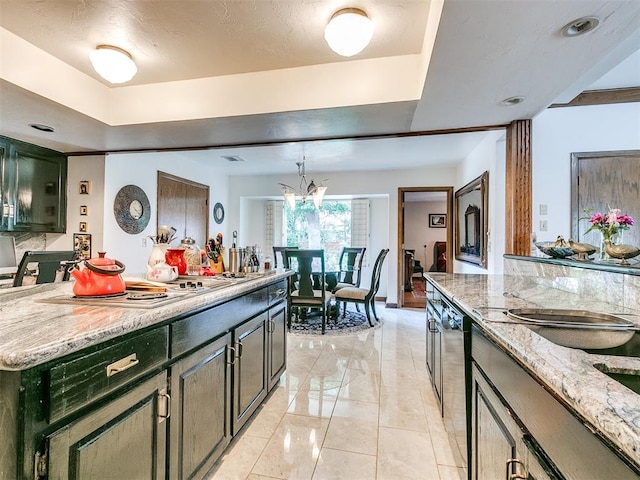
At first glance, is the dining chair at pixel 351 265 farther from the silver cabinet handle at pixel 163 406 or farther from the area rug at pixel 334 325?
the silver cabinet handle at pixel 163 406

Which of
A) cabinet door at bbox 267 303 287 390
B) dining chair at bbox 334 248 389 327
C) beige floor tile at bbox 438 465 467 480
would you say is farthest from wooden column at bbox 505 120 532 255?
cabinet door at bbox 267 303 287 390

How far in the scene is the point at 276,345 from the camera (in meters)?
2.38

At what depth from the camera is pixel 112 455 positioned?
95 centimetres

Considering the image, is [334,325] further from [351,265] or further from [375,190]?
[375,190]

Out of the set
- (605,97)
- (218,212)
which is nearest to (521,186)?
(605,97)

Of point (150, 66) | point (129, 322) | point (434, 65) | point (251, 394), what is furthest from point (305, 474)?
point (150, 66)

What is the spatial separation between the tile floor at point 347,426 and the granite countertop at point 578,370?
0.95 meters

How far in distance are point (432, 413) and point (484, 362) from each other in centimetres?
125

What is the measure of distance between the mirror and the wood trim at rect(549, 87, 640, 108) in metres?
0.96

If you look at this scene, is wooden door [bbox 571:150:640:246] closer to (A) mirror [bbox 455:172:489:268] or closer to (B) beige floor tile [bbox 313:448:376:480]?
(A) mirror [bbox 455:172:489:268]

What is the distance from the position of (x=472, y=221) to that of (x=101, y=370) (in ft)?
13.5

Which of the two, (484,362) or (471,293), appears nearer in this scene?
(484,362)

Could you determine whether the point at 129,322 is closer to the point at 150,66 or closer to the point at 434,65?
the point at 434,65

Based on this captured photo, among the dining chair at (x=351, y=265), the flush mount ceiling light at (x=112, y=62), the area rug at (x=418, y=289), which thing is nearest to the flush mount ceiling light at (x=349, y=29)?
the flush mount ceiling light at (x=112, y=62)
